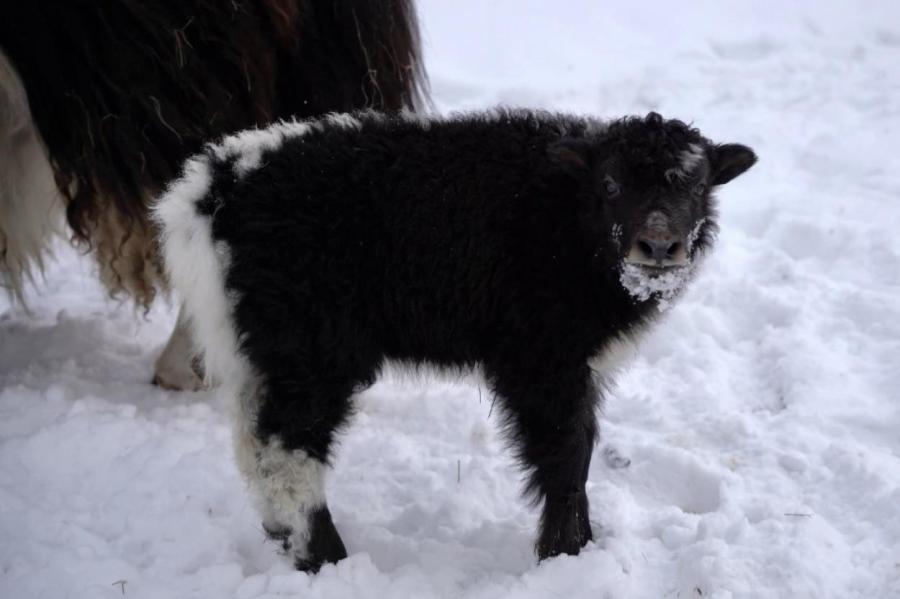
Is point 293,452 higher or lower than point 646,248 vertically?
lower

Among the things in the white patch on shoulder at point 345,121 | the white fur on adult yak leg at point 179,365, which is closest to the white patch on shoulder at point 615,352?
the white patch on shoulder at point 345,121

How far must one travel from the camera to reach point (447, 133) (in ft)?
10.5

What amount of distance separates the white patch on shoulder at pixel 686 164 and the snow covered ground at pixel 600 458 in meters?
1.35

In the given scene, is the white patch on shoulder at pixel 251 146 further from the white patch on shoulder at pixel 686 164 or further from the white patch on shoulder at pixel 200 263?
the white patch on shoulder at pixel 686 164

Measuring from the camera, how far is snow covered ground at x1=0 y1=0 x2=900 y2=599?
9.89ft

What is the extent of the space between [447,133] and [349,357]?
0.93 m

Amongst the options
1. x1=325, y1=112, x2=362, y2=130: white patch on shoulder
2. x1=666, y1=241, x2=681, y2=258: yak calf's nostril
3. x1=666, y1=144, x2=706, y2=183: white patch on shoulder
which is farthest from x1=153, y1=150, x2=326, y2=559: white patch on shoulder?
x1=666, y1=144, x2=706, y2=183: white patch on shoulder

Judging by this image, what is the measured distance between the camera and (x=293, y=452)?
304 cm

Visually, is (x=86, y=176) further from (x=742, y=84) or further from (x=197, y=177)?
(x=742, y=84)

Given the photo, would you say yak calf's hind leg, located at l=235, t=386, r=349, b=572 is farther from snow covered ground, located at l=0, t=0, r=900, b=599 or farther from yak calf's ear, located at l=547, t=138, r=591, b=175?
Result: yak calf's ear, located at l=547, t=138, r=591, b=175

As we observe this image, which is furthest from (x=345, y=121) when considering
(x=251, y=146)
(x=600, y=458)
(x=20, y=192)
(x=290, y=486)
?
(x=600, y=458)

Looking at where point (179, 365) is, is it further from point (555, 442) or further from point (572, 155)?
point (572, 155)

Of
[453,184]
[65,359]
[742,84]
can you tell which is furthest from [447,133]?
[742,84]

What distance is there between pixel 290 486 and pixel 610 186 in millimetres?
1580
